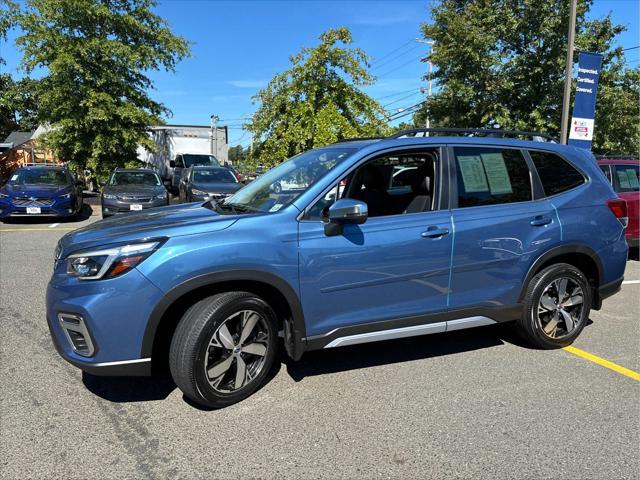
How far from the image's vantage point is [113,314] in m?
2.88

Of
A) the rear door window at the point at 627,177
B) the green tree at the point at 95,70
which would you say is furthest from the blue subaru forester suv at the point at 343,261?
the green tree at the point at 95,70

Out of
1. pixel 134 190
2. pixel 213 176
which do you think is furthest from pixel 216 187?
pixel 134 190

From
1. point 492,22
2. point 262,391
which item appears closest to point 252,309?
point 262,391

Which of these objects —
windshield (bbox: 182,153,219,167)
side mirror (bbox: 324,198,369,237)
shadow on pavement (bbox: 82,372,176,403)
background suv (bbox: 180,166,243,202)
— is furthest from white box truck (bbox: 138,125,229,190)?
side mirror (bbox: 324,198,369,237)

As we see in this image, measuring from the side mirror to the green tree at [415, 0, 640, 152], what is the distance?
14.2 m

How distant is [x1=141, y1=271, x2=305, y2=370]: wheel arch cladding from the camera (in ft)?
9.72

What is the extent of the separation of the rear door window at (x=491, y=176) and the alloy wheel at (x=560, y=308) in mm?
854

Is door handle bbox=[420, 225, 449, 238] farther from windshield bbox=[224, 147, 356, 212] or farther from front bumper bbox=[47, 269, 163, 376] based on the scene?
front bumper bbox=[47, 269, 163, 376]

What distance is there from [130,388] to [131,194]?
32.3 feet

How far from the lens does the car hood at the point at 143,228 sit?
3.06 m

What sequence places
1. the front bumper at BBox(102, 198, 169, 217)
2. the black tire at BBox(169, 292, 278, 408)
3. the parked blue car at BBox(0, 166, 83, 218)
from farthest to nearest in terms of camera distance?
the parked blue car at BBox(0, 166, 83, 218), the front bumper at BBox(102, 198, 169, 217), the black tire at BBox(169, 292, 278, 408)

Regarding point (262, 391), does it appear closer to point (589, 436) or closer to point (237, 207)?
point (237, 207)

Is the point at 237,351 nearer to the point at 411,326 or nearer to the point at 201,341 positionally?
the point at 201,341

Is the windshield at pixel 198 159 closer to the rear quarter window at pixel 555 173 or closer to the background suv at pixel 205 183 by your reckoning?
the background suv at pixel 205 183
